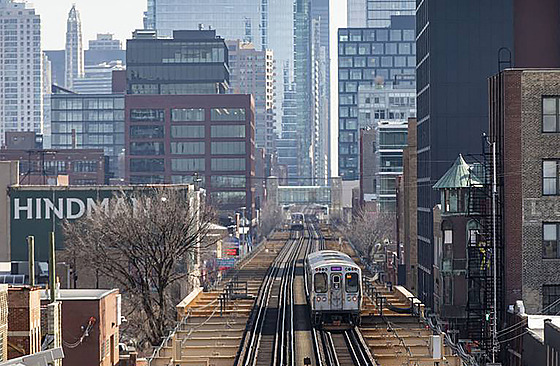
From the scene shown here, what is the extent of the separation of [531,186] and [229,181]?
114164mm

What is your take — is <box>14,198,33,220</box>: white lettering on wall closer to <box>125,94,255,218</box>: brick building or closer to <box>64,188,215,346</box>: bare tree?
<box>64,188,215,346</box>: bare tree

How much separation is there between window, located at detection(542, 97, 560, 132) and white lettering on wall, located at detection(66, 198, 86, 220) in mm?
40662

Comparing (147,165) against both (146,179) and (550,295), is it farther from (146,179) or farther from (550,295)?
(550,295)

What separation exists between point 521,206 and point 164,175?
115691mm

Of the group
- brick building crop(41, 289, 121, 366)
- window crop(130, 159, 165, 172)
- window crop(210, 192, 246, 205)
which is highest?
window crop(130, 159, 165, 172)

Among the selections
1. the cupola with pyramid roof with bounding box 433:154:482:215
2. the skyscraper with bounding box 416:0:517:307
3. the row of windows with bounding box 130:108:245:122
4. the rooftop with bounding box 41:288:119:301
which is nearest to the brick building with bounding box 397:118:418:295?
the skyscraper with bounding box 416:0:517:307

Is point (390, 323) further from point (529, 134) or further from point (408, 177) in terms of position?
point (408, 177)

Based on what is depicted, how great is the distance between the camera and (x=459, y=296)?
56.6 meters

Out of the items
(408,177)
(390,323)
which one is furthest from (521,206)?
(408,177)

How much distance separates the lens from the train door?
49.3 metres

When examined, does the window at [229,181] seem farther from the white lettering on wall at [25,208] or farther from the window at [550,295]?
the window at [550,295]

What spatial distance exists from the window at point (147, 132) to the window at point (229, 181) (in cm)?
1031

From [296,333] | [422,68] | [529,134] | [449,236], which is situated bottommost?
[296,333]

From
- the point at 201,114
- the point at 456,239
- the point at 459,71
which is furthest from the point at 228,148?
the point at 456,239
